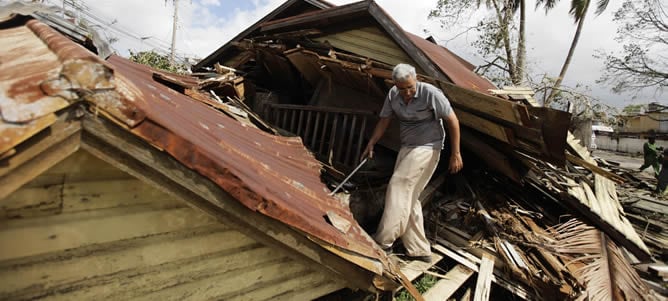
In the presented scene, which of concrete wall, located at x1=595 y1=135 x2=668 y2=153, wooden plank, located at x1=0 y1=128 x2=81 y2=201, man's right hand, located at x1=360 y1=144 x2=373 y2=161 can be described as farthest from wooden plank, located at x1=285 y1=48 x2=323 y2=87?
concrete wall, located at x1=595 y1=135 x2=668 y2=153

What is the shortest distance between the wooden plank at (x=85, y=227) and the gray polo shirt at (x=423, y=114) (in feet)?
7.99

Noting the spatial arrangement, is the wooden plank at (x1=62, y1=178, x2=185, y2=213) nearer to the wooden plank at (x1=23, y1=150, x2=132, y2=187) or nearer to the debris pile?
the wooden plank at (x1=23, y1=150, x2=132, y2=187)

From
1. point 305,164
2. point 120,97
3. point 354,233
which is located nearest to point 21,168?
point 120,97

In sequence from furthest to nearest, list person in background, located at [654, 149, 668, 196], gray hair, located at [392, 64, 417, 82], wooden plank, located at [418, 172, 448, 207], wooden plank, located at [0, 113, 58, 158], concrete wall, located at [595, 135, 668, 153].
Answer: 1. concrete wall, located at [595, 135, 668, 153]
2. person in background, located at [654, 149, 668, 196]
3. wooden plank, located at [418, 172, 448, 207]
4. gray hair, located at [392, 64, 417, 82]
5. wooden plank, located at [0, 113, 58, 158]

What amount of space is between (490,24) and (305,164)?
55.2ft

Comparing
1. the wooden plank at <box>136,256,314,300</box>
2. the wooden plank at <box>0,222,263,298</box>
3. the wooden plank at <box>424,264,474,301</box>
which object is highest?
the wooden plank at <box>0,222,263,298</box>

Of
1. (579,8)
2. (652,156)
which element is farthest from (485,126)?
(579,8)

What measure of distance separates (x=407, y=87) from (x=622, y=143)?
32.7 metres

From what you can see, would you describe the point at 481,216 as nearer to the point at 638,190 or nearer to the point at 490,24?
the point at 638,190

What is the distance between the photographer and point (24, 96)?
33.2 inches

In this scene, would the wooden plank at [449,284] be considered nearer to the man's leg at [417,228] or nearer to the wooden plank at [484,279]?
the wooden plank at [484,279]

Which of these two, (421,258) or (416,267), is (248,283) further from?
(421,258)

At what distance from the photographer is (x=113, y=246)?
4.96 ft

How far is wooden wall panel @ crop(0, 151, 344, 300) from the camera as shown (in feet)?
4.25
